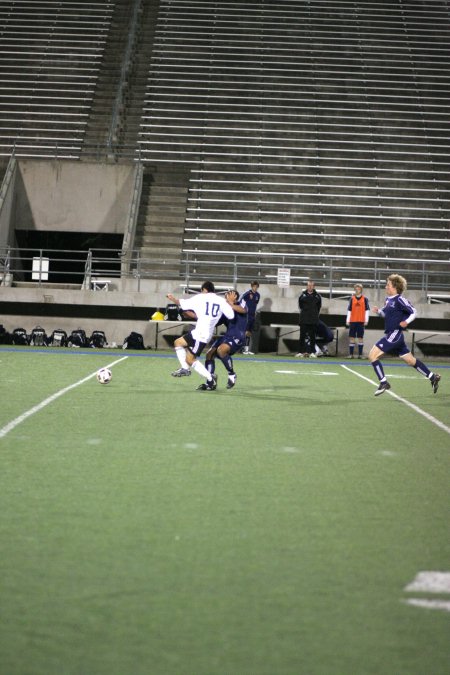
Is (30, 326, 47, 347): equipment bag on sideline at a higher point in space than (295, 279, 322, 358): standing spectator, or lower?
lower

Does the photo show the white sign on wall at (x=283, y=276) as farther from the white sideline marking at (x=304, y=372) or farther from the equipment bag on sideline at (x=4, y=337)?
the equipment bag on sideline at (x=4, y=337)

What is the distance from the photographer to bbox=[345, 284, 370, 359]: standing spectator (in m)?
→ 24.7

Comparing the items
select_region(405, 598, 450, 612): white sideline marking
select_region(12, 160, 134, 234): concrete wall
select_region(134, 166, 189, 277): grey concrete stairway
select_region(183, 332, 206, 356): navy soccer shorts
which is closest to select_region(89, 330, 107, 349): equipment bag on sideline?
select_region(134, 166, 189, 277): grey concrete stairway

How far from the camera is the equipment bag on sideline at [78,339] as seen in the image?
26.8 meters

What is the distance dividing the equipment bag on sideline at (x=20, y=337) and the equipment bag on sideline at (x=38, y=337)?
0.21 meters

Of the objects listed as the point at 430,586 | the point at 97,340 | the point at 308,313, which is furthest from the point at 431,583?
the point at 97,340

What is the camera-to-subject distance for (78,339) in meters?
26.8

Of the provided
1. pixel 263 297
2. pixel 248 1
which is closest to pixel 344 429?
pixel 263 297

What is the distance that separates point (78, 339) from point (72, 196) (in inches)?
341

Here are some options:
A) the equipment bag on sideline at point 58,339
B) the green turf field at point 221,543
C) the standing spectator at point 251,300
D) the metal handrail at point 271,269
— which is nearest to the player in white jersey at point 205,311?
the green turf field at point 221,543

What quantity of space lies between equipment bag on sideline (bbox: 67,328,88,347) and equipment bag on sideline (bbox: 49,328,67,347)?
174 mm

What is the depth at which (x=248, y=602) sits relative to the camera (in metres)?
4.36

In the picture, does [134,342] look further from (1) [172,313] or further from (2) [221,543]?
(2) [221,543]

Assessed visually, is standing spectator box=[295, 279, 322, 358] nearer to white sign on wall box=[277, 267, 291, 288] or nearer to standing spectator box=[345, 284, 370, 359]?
standing spectator box=[345, 284, 370, 359]
